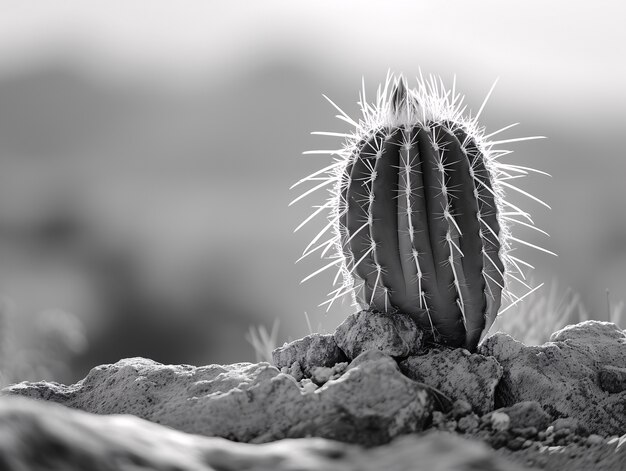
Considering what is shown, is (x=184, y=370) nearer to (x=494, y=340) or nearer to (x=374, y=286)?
(x=374, y=286)

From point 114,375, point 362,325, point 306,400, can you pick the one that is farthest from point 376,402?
point 114,375

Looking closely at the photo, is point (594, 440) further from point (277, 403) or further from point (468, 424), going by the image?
point (277, 403)

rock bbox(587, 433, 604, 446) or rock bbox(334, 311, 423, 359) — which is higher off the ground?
rock bbox(334, 311, 423, 359)

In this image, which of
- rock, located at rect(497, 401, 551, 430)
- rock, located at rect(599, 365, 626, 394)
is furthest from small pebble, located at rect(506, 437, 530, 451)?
rock, located at rect(599, 365, 626, 394)

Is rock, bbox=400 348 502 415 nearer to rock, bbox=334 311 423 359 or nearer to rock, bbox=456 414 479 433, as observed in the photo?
rock, bbox=334 311 423 359

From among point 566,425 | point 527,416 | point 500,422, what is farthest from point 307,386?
point 566,425

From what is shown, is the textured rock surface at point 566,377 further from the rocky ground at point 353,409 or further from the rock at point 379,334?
the rock at point 379,334

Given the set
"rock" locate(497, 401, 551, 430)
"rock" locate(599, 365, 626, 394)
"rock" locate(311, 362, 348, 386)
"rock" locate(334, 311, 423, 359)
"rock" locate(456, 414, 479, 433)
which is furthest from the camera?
"rock" locate(599, 365, 626, 394)
